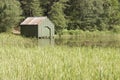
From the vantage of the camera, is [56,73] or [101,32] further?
[101,32]

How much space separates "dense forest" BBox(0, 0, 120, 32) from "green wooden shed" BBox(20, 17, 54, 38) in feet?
15.9

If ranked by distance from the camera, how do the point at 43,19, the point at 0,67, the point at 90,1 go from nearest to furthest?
the point at 0,67, the point at 43,19, the point at 90,1

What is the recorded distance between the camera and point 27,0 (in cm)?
4859

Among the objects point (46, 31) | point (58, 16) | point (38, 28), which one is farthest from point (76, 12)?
point (38, 28)

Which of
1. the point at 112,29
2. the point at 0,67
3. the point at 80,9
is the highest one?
the point at 0,67

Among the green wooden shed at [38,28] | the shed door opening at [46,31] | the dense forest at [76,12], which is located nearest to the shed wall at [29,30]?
the green wooden shed at [38,28]

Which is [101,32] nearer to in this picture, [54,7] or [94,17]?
[94,17]

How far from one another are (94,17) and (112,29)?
173 inches

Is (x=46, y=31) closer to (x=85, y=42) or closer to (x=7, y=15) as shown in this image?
(x=7, y=15)

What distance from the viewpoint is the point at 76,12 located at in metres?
52.5

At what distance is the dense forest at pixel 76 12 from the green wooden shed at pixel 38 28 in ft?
15.9

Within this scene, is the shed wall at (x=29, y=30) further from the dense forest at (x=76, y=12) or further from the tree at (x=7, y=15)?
the dense forest at (x=76, y=12)

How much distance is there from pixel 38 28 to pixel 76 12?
15575 millimetres

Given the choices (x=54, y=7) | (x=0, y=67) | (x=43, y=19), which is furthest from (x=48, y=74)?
(x=54, y=7)
